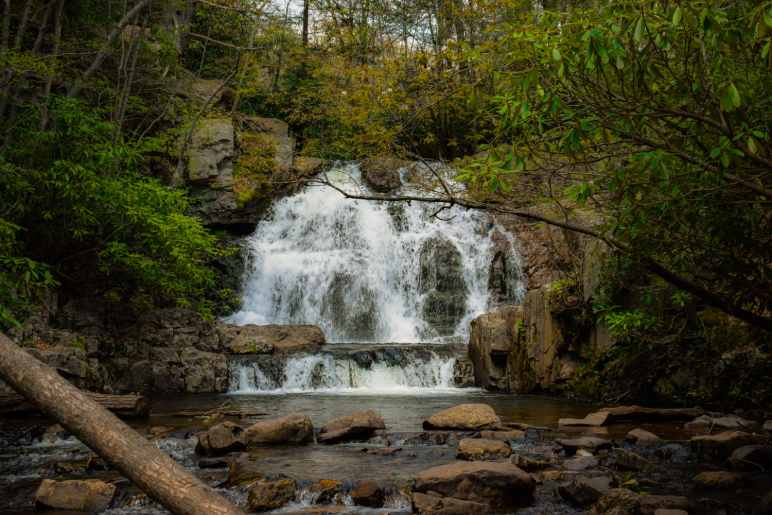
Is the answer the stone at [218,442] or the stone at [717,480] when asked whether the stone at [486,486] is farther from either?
the stone at [218,442]

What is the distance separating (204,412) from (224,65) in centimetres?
1655

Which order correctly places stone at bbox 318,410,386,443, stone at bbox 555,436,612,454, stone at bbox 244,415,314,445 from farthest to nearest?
stone at bbox 318,410,386,443, stone at bbox 244,415,314,445, stone at bbox 555,436,612,454

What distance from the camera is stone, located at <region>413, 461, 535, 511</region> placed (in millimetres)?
5852

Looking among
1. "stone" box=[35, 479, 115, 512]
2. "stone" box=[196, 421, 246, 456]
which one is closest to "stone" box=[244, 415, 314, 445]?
"stone" box=[196, 421, 246, 456]

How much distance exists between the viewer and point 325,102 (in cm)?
2317

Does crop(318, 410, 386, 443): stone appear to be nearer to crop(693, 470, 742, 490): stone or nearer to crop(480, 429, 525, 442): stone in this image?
crop(480, 429, 525, 442): stone

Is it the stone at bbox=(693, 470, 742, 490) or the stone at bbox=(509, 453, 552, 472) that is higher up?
the stone at bbox=(693, 470, 742, 490)

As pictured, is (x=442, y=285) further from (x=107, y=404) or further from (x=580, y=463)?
(x=580, y=463)

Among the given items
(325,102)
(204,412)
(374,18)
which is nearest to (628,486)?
(204,412)

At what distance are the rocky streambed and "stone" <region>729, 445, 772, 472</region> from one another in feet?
0.04

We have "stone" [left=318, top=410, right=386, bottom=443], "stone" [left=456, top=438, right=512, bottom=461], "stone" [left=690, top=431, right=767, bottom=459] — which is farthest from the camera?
"stone" [left=318, top=410, right=386, bottom=443]

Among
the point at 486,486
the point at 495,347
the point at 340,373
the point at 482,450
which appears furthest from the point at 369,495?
the point at 495,347

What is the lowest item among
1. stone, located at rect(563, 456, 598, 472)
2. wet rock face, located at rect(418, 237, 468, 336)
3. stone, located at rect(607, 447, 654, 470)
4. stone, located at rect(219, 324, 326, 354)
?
stone, located at rect(219, 324, 326, 354)

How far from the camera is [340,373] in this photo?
14.3 meters
